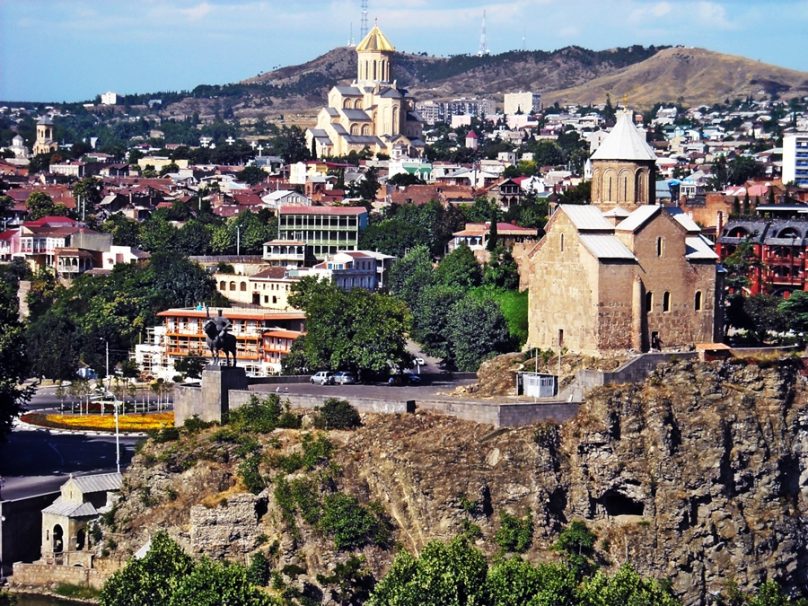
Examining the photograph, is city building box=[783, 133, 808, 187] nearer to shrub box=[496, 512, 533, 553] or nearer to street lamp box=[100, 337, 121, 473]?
street lamp box=[100, 337, 121, 473]

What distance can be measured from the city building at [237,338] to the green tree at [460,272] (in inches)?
210

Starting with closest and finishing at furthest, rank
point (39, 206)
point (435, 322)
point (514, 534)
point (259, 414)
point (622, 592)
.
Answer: point (622, 592) → point (514, 534) → point (259, 414) → point (435, 322) → point (39, 206)

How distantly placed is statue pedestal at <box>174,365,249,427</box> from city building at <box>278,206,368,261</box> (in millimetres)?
40608

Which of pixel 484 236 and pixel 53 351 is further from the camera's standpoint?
pixel 484 236

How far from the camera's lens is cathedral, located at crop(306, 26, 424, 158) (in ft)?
457

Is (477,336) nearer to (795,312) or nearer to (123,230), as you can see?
(795,312)

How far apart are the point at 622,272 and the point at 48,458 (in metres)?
19.1

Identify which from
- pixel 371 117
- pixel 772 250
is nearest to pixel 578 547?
pixel 772 250

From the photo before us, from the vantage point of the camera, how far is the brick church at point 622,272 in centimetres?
4781

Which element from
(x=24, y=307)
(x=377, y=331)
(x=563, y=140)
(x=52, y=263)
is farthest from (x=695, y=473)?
(x=563, y=140)

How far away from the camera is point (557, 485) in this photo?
145 feet

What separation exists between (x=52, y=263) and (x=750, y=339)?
145 feet

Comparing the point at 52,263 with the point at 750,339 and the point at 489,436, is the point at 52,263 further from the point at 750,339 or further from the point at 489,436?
the point at 489,436

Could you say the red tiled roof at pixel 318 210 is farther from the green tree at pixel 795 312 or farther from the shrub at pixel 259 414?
the shrub at pixel 259 414
